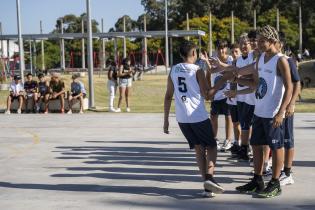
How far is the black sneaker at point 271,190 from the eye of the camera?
6789mm

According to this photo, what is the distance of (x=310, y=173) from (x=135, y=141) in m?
4.45

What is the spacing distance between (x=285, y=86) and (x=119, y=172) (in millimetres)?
3102

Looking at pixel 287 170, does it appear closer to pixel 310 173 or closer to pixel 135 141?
pixel 310 173

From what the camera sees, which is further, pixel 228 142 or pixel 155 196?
pixel 228 142

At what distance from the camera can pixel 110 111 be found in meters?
18.9

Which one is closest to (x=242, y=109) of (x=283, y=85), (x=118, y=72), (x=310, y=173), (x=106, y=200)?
(x=310, y=173)

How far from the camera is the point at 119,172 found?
8.62 metres

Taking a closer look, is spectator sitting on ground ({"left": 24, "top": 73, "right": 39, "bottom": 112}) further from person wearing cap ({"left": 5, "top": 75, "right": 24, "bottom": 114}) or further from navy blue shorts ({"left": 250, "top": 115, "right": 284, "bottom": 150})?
navy blue shorts ({"left": 250, "top": 115, "right": 284, "bottom": 150})

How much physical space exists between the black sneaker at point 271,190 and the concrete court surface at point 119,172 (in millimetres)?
77

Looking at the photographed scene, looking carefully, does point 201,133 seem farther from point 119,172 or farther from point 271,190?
point 119,172

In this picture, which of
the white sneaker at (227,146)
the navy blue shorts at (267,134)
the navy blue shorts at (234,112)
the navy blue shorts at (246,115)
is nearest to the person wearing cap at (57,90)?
the white sneaker at (227,146)

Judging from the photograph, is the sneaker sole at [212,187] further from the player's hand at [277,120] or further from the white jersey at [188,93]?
the player's hand at [277,120]

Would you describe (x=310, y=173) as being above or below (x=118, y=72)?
below

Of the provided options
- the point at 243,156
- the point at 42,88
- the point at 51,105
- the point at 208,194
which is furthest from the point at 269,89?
the point at 42,88
